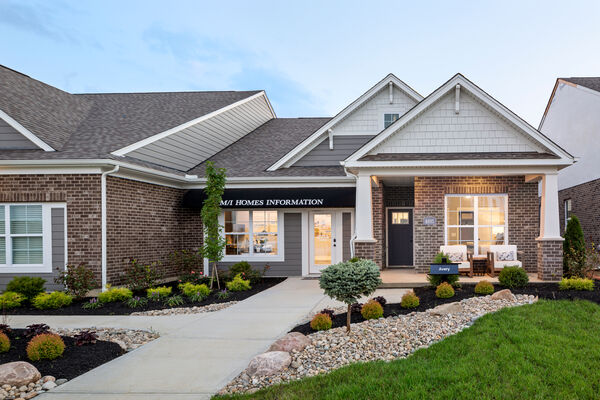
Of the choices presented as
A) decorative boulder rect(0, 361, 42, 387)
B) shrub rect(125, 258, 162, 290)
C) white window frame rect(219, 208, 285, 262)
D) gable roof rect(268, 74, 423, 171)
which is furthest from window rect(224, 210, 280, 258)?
decorative boulder rect(0, 361, 42, 387)

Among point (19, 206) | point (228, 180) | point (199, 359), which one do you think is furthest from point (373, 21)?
point (199, 359)

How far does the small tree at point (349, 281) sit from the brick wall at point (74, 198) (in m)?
7.45

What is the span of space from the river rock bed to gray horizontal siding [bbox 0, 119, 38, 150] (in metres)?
10.4

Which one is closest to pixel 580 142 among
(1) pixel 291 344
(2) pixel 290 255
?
(2) pixel 290 255

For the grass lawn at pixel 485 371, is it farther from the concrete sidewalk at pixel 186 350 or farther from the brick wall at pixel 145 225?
the brick wall at pixel 145 225

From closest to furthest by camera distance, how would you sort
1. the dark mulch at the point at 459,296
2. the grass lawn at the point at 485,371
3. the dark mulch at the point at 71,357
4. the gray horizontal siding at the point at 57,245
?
the grass lawn at the point at 485,371
the dark mulch at the point at 71,357
the dark mulch at the point at 459,296
the gray horizontal siding at the point at 57,245

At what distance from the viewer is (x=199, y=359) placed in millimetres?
6145

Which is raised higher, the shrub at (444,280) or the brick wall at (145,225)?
the brick wall at (145,225)

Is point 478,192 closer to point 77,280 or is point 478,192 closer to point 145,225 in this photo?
point 145,225

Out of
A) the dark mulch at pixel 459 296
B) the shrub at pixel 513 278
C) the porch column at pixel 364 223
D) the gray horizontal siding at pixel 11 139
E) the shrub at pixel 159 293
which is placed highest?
the gray horizontal siding at pixel 11 139

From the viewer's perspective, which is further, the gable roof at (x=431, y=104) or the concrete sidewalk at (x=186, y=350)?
the gable roof at (x=431, y=104)

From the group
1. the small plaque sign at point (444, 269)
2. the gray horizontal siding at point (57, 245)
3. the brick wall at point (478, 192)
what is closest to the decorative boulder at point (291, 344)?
the small plaque sign at point (444, 269)

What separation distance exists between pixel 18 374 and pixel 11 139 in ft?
30.9

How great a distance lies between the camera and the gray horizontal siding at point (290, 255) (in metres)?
15.9
